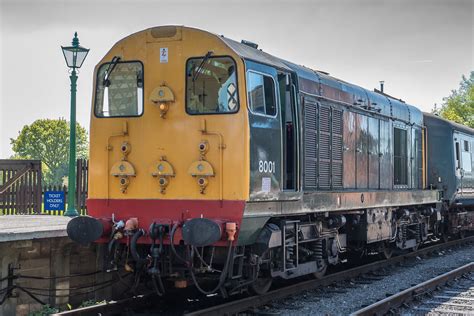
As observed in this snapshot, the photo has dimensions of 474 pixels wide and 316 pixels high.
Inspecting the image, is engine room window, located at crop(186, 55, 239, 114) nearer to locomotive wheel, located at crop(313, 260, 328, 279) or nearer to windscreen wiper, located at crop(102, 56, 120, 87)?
windscreen wiper, located at crop(102, 56, 120, 87)

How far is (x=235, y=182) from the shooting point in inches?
316

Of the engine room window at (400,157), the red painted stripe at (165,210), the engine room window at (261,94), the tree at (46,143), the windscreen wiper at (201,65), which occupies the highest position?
the tree at (46,143)

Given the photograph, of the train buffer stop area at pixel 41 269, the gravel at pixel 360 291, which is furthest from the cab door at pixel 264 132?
the train buffer stop area at pixel 41 269

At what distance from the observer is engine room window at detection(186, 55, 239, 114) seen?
8227 millimetres

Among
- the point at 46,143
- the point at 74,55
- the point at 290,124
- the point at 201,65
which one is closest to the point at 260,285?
the point at 290,124

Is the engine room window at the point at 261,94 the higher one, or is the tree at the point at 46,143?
the tree at the point at 46,143

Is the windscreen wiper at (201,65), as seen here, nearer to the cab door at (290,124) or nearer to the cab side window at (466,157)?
the cab door at (290,124)

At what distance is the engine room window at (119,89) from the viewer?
8.85 meters

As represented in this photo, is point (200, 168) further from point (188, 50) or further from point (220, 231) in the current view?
point (188, 50)

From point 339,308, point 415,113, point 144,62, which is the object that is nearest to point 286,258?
point 339,308

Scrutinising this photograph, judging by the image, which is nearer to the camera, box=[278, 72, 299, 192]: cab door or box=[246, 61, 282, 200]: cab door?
box=[246, 61, 282, 200]: cab door

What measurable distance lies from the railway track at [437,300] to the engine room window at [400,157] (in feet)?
10.7

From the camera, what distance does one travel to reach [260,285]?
372 inches

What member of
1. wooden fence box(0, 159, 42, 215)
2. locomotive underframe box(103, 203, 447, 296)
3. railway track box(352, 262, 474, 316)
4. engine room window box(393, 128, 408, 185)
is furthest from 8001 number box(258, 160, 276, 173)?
wooden fence box(0, 159, 42, 215)
